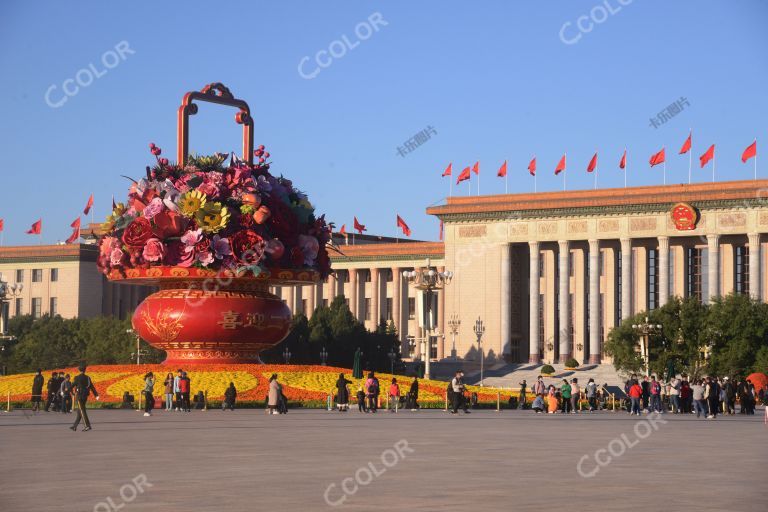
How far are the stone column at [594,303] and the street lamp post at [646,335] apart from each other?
736 inches

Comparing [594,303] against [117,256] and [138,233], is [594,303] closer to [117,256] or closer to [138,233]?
[117,256]

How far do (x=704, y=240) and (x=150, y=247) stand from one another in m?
56.0

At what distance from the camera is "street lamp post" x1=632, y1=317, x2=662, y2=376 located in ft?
212

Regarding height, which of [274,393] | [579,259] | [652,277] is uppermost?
[579,259]

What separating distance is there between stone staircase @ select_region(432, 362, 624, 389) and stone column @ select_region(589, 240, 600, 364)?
1577mm

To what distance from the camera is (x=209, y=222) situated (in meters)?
43.9

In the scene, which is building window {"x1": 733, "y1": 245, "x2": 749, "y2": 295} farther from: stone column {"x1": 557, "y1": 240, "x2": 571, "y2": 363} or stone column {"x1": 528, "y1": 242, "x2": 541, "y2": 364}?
stone column {"x1": 528, "y1": 242, "x2": 541, "y2": 364}

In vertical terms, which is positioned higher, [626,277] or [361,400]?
[626,277]

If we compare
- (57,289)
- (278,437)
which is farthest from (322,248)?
(57,289)

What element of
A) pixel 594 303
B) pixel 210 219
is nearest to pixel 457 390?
pixel 210 219

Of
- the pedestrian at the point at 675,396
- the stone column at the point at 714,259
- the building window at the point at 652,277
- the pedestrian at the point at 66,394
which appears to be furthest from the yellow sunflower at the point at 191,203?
the building window at the point at 652,277

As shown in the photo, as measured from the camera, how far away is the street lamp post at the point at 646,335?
6469 cm

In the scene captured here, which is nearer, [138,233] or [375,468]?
[375,468]

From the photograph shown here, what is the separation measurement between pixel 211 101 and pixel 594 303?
162ft
